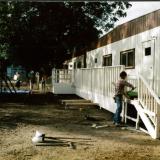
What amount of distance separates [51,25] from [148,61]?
15546mm

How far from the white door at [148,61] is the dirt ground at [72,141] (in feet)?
6.72

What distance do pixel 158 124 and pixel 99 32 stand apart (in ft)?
71.2

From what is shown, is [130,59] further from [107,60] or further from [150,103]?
[150,103]

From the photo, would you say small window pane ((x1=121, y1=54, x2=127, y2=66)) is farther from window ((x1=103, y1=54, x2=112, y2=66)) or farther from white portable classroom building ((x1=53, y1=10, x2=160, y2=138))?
window ((x1=103, y1=54, x2=112, y2=66))

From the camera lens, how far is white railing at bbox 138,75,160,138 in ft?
31.0

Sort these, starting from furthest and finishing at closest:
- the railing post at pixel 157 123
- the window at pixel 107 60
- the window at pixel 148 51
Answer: the window at pixel 107 60 < the window at pixel 148 51 < the railing post at pixel 157 123

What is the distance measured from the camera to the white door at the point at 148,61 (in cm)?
1380

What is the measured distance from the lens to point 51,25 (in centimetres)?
2877

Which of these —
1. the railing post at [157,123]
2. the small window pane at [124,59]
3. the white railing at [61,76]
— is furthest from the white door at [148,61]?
the white railing at [61,76]

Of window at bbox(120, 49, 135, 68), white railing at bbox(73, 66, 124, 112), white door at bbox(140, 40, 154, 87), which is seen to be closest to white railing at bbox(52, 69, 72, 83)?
white railing at bbox(73, 66, 124, 112)

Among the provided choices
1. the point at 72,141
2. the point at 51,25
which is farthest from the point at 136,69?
the point at 51,25

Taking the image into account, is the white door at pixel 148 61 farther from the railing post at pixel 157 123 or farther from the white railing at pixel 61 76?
the white railing at pixel 61 76

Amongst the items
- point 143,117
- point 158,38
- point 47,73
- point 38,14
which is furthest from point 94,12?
point 143,117

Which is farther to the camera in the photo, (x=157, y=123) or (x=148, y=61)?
(x=148, y=61)
